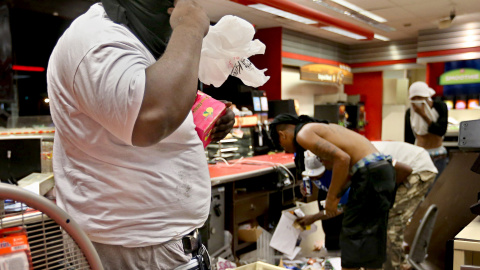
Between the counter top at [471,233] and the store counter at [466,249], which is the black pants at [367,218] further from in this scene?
the store counter at [466,249]

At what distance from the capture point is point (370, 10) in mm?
6699

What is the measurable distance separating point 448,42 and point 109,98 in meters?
9.03

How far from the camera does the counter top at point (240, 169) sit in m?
3.71

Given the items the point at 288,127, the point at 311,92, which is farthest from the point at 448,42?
the point at 288,127

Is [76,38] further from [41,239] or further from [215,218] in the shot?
[215,218]

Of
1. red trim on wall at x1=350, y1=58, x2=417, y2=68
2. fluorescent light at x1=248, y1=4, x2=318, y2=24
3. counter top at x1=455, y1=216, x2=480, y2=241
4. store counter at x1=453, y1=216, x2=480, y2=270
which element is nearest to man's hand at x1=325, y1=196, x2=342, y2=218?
counter top at x1=455, y1=216, x2=480, y2=241

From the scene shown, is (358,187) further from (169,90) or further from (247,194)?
(169,90)

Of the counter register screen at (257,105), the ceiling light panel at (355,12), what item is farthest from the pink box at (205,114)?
the counter register screen at (257,105)

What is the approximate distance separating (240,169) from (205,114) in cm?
307

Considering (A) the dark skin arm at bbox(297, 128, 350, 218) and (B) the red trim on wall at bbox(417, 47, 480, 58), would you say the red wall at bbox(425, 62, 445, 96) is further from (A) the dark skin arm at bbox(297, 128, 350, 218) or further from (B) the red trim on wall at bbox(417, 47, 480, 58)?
(A) the dark skin arm at bbox(297, 128, 350, 218)

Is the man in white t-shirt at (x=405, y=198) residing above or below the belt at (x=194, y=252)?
below

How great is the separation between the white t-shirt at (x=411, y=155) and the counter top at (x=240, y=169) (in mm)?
1091

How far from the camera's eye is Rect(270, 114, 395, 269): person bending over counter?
3016mm

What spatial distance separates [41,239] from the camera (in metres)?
0.58
